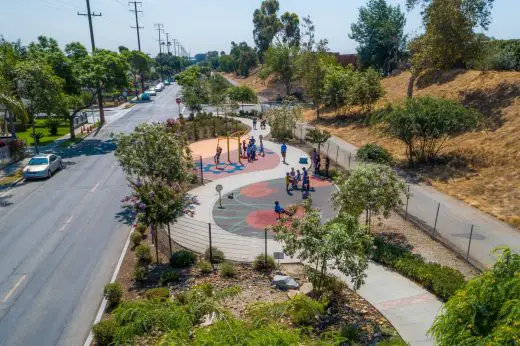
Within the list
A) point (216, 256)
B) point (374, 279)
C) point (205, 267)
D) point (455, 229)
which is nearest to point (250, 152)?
point (216, 256)

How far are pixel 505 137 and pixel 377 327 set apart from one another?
21.7 meters

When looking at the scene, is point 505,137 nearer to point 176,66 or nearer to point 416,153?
point 416,153

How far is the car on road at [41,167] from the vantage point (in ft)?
88.4

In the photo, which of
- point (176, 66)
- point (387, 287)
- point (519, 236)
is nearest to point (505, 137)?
point (519, 236)

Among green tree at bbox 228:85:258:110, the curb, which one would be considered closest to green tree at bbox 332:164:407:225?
the curb

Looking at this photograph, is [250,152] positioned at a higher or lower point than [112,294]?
higher

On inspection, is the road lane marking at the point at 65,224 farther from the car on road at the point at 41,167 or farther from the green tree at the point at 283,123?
the green tree at the point at 283,123

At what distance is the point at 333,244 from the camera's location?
37.9 feet

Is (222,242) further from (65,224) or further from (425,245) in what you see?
(425,245)

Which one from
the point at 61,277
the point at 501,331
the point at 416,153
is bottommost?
the point at 61,277

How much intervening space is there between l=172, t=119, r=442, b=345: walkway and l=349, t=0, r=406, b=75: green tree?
155 feet

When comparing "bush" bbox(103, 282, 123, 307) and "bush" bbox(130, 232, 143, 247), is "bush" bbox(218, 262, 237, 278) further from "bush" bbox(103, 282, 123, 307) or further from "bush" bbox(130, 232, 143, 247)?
"bush" bbox(130, 232, 143, 247)

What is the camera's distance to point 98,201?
23281 millimetres

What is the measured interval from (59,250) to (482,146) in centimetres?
2729
